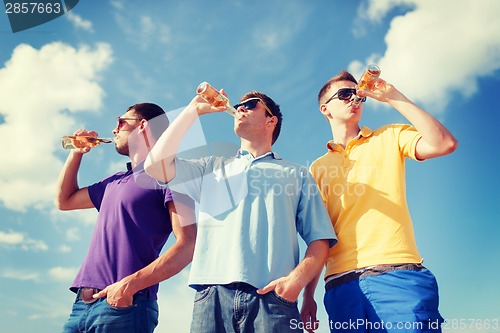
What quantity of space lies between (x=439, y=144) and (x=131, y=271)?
279cm

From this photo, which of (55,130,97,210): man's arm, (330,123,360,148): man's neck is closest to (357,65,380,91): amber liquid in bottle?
(330,123,360,148): man's neck

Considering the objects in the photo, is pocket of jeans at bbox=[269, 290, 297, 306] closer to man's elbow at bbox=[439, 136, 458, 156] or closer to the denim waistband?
the denim waistband

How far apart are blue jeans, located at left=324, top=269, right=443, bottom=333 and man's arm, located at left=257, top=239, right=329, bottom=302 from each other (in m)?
0.34

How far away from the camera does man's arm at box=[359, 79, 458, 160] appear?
3951 millimetres

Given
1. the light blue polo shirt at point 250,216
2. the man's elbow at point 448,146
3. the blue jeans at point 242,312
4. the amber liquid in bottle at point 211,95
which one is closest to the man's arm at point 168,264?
the light blue polo shirt at point 250,216

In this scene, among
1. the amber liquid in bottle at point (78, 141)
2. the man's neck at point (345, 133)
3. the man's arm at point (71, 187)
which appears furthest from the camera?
the amber liquid in bottle at point (78, 141)

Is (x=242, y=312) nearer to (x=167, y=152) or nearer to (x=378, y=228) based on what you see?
(x=378, y=228)

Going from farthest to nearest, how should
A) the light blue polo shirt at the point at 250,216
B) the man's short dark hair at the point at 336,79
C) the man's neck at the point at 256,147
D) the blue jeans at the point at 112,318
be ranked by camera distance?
the man's short dark hair at the point at 336,79 → the man's neck at the point at 256,147 → the blue jeans at the point at 112,318 → the light blue polo shirt at the point at 250,216

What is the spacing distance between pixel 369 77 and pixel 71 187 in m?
3.57

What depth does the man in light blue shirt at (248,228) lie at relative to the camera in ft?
11.6

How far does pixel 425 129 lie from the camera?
157 inches

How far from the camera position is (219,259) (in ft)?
12.4

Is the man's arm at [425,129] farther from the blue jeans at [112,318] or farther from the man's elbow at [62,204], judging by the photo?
the man's elbow at [62,204]

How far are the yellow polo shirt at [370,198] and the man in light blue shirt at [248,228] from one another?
8.3 inches
